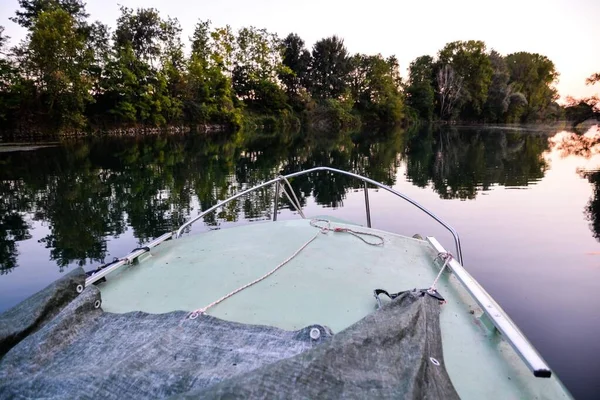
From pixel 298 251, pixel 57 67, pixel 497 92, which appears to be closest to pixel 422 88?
pixel 497 92

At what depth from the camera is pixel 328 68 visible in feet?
172

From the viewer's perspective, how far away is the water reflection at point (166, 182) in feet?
24.8

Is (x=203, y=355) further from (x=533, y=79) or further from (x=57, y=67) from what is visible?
(x=533, y=79)

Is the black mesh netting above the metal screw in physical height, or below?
above

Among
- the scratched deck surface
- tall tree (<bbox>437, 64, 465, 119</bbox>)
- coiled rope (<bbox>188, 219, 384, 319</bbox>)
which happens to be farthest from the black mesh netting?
tall tree (<bbox>437, 64, 465, 119</bbox>)

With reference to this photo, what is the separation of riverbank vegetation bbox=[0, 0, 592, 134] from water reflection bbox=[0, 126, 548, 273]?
40.9 ft

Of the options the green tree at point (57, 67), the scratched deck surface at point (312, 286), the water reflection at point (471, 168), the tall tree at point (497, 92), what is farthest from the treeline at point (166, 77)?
the scratched deck surface at point (312, 286)

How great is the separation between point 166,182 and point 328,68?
44.3 meters

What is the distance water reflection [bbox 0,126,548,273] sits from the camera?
24.8ft

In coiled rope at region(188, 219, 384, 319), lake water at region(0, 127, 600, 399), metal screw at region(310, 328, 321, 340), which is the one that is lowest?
lake water at region(0, 127, 600, 399)

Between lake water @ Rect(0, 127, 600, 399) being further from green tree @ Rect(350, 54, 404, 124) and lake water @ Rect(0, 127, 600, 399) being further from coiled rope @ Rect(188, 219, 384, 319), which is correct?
green tree @ Rect(350, 54, 404, 124)

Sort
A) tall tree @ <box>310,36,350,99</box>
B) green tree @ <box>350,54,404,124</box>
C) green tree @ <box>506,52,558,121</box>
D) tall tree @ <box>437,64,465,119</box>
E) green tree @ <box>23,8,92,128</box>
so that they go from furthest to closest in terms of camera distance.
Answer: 1. green tree @ <box>506,52,558,121</box>
2. tall tree @ <box>437,64,465,119</box>
3. green tree @ <box>350,54,404,124</box>
4. tall tree @ <box>310,36,350,99</box>
5. green tree @ <box>23,8,92,128</box>

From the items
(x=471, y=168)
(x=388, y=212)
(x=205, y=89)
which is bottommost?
(x=388, y=212)

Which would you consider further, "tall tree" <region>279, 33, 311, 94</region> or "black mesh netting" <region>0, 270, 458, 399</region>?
"tall tree" <region>279, 33, 311, 94</region>
